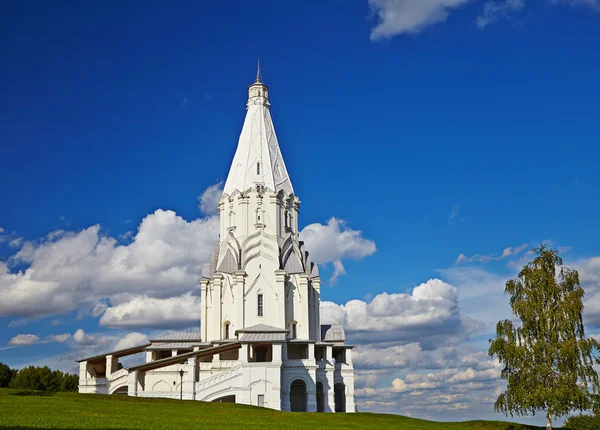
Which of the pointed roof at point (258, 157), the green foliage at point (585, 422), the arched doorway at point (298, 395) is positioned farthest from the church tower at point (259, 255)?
the green foliage at point (585, 422)

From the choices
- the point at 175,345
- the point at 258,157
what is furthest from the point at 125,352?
the point at 258,157

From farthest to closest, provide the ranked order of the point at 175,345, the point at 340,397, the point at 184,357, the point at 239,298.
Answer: the point at 340,397 < the point at 175,345 < the point at 239,298 < the point at 184,357

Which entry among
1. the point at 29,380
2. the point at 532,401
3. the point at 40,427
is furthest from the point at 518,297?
the point at 29,380

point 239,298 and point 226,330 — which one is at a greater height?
point 239,298

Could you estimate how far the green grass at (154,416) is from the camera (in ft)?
72.1

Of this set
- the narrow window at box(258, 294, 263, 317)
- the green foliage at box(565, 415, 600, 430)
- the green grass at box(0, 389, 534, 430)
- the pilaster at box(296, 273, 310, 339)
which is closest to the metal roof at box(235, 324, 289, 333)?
the narrow window at box(258, 294, 263, 317)

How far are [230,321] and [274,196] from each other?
34.2 ft

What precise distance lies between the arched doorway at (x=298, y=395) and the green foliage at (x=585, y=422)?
20.4m

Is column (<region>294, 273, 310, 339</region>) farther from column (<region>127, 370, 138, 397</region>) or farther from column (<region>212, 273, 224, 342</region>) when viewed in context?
column (<region>127, 370, 138, 397</region>)

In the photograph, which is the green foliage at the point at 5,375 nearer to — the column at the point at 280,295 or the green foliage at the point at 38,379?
the green foliage at the point at 38,379

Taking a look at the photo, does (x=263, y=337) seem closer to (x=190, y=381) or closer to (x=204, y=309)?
(x=190, y=381)

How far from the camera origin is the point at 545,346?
32.7 m

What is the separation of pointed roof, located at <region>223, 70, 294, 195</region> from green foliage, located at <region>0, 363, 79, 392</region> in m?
23.9

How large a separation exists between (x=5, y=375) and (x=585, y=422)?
5052cm
